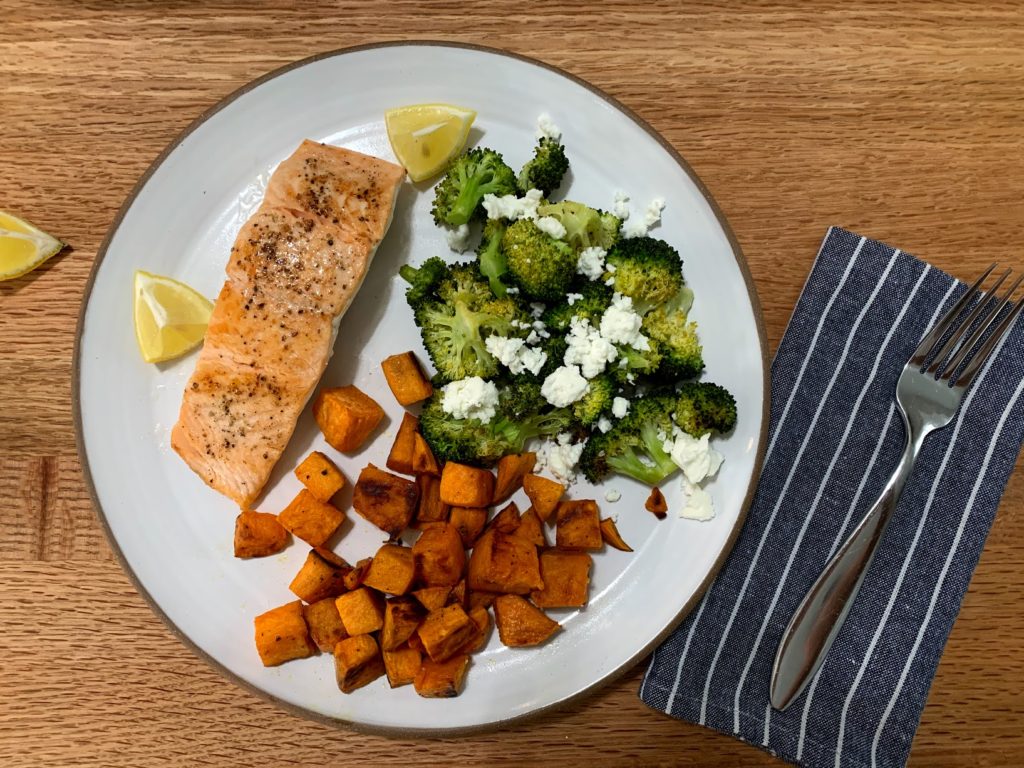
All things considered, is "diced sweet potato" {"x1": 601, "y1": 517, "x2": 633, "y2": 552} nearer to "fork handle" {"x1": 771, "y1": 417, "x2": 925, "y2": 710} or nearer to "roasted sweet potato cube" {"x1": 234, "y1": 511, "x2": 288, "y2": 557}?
"fork handle" {"x1": 771, "y1": 417, "x2": 925, "y2": 710}

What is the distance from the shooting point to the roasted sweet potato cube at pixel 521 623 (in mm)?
2279

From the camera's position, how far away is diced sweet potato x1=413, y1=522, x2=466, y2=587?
7.35ft

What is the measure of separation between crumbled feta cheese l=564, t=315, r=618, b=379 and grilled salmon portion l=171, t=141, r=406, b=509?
711 millimetres

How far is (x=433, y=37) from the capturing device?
2496 millimetres

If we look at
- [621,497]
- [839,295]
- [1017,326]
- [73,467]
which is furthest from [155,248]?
[1017,326]

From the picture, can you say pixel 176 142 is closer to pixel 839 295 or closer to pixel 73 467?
pixel 73 467

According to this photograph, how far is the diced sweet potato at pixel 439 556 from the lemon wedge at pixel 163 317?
40.3 inches

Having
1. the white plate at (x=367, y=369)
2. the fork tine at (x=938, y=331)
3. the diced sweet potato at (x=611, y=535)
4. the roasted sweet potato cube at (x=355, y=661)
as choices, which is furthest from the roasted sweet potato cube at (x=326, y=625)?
the fork tine at (x=938, y=331)

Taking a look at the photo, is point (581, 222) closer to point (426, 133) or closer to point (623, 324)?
point (623, 324)

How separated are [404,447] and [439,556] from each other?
364 millimetres

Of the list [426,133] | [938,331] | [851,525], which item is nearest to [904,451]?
[851,525]

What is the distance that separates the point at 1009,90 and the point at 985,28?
9.3 inches

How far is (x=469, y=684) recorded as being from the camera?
2.35 m

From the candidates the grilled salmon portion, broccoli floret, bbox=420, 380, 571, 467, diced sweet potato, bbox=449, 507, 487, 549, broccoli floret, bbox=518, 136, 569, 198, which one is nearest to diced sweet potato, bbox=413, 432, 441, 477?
broccoli floret, bbox=420, 380, 571, 467
